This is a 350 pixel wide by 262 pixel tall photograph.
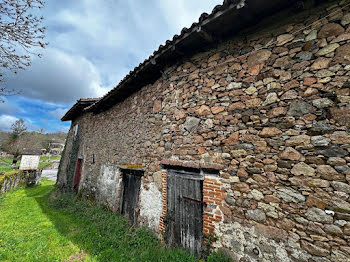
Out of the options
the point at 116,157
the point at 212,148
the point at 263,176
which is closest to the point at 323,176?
the point at 263,176

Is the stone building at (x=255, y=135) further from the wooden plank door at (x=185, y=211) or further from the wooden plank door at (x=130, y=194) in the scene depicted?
the wooden plank door at (x=130, y=194)

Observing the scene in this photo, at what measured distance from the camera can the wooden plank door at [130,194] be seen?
501cm

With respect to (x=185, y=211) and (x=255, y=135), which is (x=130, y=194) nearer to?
(x=185, y=211)

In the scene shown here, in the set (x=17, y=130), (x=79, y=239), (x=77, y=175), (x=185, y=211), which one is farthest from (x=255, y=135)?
(x=17, y=130)

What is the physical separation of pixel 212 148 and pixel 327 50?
2.15 meters

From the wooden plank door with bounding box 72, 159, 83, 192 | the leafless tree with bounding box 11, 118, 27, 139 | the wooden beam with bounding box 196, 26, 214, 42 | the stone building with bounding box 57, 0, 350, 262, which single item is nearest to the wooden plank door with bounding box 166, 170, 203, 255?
the stone building with bounding box 57, 0, 350, 262

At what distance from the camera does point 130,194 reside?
17.4 feet

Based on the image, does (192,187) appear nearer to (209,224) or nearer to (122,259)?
(209,224)

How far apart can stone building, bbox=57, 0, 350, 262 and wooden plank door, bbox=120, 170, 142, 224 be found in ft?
1.51

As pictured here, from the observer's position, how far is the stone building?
6.81ft

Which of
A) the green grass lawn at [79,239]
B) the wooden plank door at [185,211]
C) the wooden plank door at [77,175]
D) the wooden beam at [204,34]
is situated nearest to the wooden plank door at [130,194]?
the green grass lawn at [79,239]

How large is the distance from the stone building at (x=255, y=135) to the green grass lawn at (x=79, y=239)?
0.48 metres

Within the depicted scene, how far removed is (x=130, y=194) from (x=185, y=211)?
8.02ft

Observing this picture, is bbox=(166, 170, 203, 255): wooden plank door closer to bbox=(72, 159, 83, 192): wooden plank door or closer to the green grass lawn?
the green grass lawn
